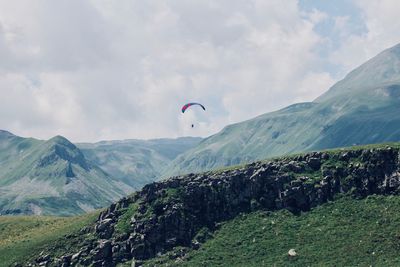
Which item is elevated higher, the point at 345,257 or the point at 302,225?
the point at 302,225

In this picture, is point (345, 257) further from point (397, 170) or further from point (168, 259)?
point (168, 259)

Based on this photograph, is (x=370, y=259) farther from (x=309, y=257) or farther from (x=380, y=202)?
(x=380, y=202)

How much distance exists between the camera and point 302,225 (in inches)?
7785

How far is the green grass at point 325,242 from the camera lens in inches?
6831

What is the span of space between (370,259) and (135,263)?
78.9 metres

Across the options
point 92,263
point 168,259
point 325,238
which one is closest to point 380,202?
point 325,238

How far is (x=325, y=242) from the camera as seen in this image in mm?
184000

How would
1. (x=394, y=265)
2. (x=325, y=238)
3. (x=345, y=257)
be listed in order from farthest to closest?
1. (x=325, y=238)
2. (x=345, y=257)
3. (x=394, y=265)

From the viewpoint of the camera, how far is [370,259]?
16888cm

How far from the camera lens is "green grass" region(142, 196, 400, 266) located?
174 m

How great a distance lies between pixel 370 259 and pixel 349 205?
32830mm

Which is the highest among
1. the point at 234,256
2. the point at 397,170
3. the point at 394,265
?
the point at 397,170

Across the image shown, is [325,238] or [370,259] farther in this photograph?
[325,238]

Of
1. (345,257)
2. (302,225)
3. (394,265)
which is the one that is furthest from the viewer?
(302,225)
